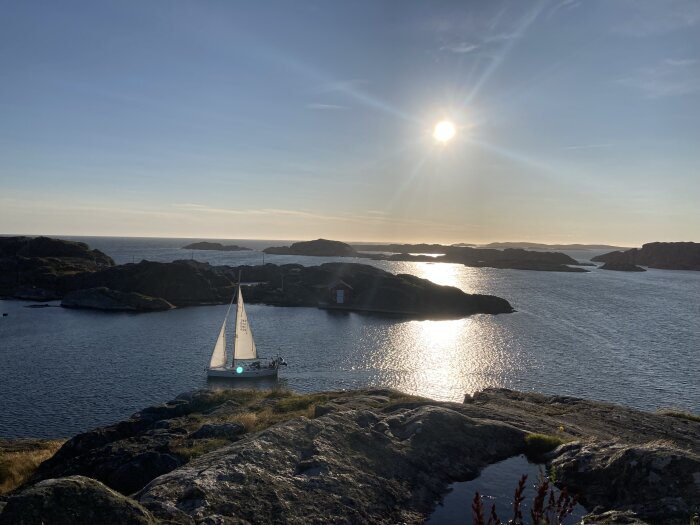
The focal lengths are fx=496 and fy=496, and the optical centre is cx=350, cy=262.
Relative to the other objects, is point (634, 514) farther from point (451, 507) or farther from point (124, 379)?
point (124, 379)

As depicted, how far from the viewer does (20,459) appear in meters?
28.0

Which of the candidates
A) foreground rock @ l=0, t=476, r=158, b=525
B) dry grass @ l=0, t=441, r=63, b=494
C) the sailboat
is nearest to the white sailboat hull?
the sailboat

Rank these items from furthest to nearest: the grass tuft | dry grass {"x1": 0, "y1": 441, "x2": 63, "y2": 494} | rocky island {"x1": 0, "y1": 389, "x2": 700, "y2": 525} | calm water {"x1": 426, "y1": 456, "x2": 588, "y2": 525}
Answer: dry grass {"x1": 0, "y1": 441, "x2": 63, "y2": 494} → the grass tuft → calm water {"x1": 426, "y1": 456, "x2": 588, "y2": 525} → rocky island {"x1": 0, "y1": 389, "x2": 700, "y2": 525}

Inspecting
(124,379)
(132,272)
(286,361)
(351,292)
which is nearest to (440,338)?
(286,361)

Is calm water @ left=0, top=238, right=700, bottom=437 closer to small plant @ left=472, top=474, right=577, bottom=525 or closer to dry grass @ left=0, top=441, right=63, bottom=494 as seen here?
dry grass @ left=0, top=441, right=63, bottom=494

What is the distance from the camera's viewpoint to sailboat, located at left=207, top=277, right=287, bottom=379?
195 ft

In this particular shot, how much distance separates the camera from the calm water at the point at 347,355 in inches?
2006

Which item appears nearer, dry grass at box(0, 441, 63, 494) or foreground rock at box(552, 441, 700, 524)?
foreground rock at box(552, 441, 700, 524)

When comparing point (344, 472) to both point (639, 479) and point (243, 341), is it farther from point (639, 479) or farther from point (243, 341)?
point (243, 341)

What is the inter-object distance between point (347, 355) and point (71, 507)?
63632 mm

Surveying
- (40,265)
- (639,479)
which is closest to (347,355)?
(639,479)

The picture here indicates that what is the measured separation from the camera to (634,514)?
11477mm

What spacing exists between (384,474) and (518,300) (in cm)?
13149

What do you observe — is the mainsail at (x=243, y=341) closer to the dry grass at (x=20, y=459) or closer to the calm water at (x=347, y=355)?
the calm water at (x=347, y=355)
